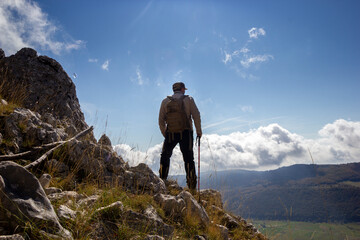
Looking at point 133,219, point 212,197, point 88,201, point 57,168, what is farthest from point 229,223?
point 57,168

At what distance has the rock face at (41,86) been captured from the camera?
7.31 meters

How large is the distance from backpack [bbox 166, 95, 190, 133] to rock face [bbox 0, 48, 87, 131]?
11.0ft

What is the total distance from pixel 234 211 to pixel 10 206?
18.9 feet

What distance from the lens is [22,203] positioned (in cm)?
227

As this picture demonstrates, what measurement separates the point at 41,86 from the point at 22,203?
7203 mm

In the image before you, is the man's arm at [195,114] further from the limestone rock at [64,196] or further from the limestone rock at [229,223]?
the limestone rock at [64,196]

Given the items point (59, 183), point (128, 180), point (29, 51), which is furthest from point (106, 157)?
point (29, 51)

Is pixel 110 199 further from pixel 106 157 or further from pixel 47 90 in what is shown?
pixel 47 90

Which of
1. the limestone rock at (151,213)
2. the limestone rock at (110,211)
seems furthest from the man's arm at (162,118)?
the limestone rock at (110,211)

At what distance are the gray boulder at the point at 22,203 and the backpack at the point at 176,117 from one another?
15.5 feet

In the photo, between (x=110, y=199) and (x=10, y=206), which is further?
(x=110, y=199)

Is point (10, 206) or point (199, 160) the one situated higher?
point (199, 160)

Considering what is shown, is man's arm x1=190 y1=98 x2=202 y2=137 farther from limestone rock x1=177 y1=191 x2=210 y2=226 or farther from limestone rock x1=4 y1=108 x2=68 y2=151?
limestone rock x1=4 y1=108 x2=68 y2=151

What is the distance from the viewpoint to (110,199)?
3.34m
